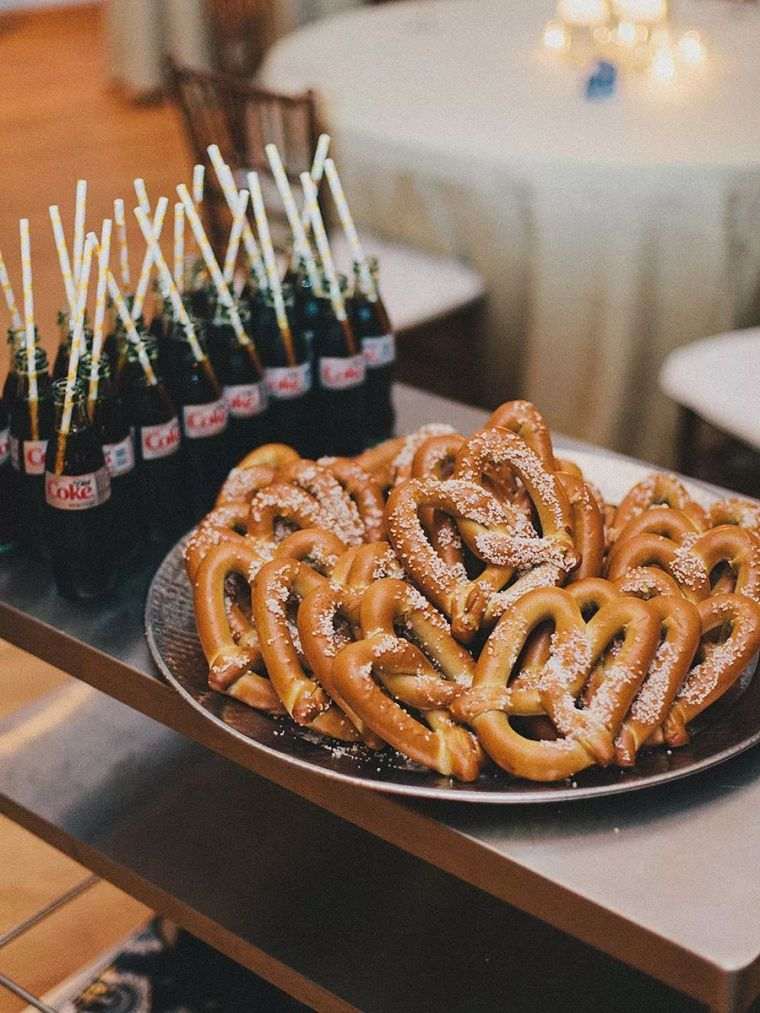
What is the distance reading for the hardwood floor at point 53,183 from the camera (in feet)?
5.81

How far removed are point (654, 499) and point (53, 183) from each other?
3675 mm

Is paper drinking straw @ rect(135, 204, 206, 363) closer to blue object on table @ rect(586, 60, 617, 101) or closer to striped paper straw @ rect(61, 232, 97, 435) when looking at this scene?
striped paper straw @ rect(61, 232, 97, 435)

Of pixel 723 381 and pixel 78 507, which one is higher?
pixel 78 507

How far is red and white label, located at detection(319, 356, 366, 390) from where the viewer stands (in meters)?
1.57

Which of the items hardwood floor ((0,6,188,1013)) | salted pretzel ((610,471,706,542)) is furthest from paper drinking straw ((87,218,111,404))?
Answer: hardwood floor ((0,6,188,1013))

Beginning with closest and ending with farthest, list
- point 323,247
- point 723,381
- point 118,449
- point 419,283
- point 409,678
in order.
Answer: point 409,678
point 118,449
point 323,247
point 723,381
point 419,283

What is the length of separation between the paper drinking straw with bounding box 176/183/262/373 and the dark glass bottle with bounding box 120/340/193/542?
0.11 meters

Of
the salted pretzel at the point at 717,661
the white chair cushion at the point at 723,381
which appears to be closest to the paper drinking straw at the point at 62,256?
the salted pretzel at the point at 717,661

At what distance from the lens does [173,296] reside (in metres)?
1.41

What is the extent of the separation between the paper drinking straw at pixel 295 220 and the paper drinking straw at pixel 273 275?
3cm

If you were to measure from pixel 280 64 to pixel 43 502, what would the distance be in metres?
1.93

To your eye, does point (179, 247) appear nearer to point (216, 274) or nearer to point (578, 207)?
point (216, 274)

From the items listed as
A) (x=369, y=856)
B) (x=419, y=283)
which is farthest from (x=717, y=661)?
(x=419, y=283)

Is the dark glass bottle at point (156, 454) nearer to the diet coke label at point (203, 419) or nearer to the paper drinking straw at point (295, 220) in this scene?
the diet coke label at point (203, 419)
